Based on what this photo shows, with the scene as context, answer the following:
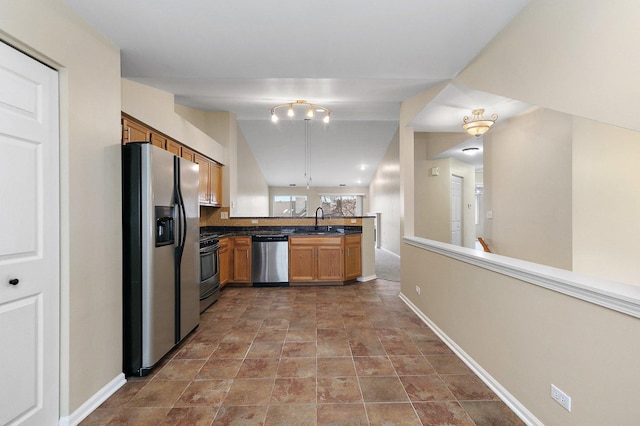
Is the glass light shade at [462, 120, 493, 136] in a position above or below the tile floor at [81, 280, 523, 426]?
above

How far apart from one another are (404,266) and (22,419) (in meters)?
3.57

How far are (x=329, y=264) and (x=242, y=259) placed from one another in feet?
4.77

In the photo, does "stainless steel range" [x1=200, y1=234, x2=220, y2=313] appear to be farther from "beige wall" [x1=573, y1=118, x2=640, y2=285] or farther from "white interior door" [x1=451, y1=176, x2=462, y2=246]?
"white interior door" [x1=451, y1=176, x2=462, y2=246]

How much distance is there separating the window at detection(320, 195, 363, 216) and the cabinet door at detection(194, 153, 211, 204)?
7310 mm

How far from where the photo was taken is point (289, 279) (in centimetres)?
440

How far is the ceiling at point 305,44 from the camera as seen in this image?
166cm

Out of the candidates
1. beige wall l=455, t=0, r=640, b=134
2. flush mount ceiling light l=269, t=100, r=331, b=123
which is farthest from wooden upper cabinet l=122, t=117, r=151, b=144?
beige wall l=455, t=0, r=640, b=134

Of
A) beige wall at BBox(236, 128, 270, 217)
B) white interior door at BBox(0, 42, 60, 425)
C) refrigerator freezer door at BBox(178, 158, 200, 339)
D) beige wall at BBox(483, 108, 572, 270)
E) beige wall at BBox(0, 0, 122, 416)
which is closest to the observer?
white interior door at BBox(0, 42, 60, 425)

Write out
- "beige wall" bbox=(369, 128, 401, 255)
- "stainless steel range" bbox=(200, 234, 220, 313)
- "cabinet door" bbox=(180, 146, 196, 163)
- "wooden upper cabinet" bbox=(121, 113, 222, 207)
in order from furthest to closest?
"beige wall" bbox=(369, 128, 401, 255)
"cabinet door" bbox=(180, 146, 196, 163)
"stainless steel range" bbox=(200, 234, 220, 313)
"wooden upper cabinet" bbox=(121, 113, 222, 207)

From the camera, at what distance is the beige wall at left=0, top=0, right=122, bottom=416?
149 centimetres

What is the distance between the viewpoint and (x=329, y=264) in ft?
14.5

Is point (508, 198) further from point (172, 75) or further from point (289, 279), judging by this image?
point (172, 75)

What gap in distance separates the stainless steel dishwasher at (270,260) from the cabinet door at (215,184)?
0.92 meters

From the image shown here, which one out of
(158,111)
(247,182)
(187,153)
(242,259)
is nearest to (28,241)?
(158,111)
